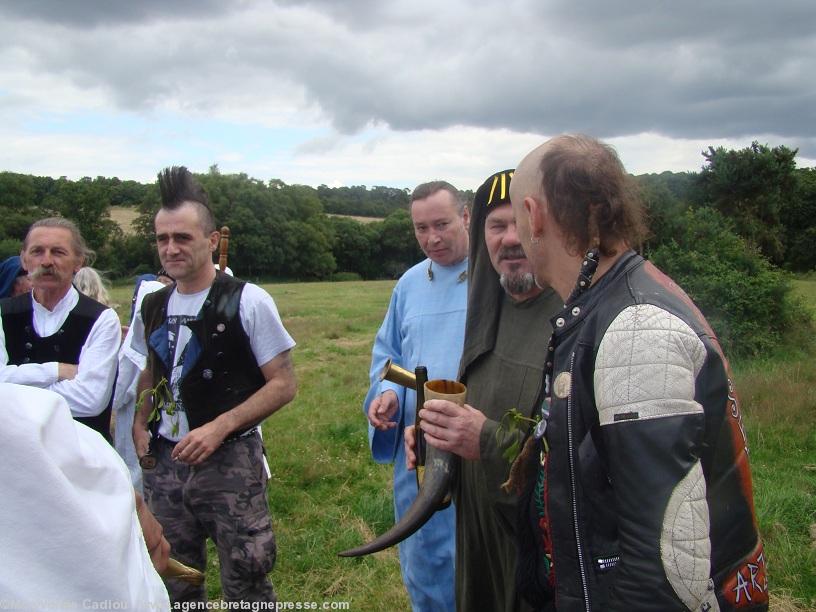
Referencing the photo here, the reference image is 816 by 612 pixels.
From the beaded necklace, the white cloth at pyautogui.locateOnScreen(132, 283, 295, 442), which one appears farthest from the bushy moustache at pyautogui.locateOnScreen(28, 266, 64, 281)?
the beaded necklace

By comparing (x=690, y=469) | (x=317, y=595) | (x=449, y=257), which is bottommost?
(x=317, y=595)

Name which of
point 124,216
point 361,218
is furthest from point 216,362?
point 361,218

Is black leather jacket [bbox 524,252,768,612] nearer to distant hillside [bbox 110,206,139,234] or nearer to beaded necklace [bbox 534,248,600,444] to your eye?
beaded necklace [bbox 534,248,600,444]

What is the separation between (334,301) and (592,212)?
24273 millimetres

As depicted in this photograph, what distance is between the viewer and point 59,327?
141 inches

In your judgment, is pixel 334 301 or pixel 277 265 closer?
pixel 334 301

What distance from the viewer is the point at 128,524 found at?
1.06 metres

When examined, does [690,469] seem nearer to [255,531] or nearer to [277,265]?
[255,531]

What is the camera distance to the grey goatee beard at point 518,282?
2.49m

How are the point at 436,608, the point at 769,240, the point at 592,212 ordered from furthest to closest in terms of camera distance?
the point at 769,240 → the point at 436,608 → the point at 592,212

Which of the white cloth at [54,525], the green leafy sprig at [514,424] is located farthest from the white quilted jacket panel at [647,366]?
the white cloth at [54,525]

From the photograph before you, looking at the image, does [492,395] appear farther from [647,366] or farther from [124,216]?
[124,216]

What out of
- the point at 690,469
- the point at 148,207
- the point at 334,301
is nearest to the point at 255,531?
the point at 690,469

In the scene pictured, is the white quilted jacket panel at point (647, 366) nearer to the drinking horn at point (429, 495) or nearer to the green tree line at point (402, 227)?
the green tree line at point (402, 227)
